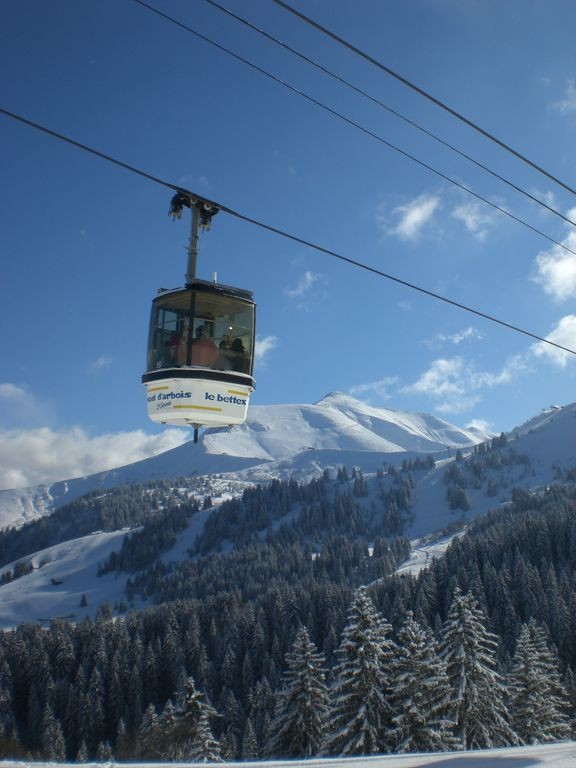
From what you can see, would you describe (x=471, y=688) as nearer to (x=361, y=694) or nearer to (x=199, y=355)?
(x=361, y=694)

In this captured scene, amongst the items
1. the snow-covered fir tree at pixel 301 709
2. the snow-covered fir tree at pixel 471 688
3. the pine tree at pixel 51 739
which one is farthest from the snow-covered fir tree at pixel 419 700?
the pine tree at pixel 51 739

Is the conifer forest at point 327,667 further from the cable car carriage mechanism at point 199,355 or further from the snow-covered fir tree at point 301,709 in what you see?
the cable car carriage mechanism at point 199,355

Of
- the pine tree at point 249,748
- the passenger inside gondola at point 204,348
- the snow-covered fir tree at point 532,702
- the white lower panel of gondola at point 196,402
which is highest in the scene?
the passenger inside gondola at point 204,348

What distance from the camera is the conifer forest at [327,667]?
27.9 m

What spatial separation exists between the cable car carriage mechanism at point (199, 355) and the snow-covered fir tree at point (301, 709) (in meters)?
20.3

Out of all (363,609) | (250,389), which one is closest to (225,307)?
(250,389)

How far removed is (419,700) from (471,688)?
3793 millimetres

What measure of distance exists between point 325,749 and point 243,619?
8619cm

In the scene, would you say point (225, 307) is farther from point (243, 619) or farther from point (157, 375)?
point (243, 619)

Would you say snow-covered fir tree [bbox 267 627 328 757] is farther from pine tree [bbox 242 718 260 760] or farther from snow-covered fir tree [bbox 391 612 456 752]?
pine tree [bbox 242 718 260 760]

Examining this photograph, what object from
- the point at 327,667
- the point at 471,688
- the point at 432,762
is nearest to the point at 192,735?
the point at 471,688

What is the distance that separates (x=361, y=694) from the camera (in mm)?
27234

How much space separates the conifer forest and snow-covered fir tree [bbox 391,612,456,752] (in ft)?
0.25

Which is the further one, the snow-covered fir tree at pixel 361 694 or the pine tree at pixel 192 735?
the pine tree at pixel 192 735
